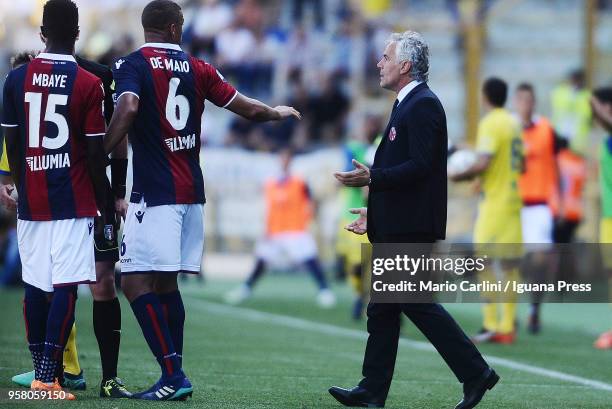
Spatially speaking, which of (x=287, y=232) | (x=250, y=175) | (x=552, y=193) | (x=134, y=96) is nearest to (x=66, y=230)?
(x=134, y=96)

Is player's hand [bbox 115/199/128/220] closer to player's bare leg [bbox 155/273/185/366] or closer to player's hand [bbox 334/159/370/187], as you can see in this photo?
player's bare leg [bbox 155/273/185/366]

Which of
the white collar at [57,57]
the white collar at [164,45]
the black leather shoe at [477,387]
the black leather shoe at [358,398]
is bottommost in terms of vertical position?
the black leather shoe at [358,398]

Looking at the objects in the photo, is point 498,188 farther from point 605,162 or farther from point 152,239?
point 152,239

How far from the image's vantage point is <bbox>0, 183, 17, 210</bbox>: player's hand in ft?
26.5

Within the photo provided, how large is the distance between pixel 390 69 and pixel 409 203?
0.79 meters

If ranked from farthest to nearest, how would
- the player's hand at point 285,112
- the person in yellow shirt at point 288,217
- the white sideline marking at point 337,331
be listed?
the person in yellow shirt at point 288,217, the white sideline marking at point 337,331, the player's hand at point 285,112

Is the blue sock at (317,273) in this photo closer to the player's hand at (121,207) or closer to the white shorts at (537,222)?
the white shorts at (537,222)

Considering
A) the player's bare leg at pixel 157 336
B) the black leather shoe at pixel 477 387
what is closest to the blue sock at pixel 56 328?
the player's bare leg at pixel 157 336

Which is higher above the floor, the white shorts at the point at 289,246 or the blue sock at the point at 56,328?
the blue sock at the point at 56,328

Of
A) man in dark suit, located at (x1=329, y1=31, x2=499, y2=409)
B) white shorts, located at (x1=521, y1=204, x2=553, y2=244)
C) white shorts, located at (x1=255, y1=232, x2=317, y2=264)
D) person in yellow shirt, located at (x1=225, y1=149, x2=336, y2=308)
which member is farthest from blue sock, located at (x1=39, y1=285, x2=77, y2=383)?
person in yellow shirt, located at (x1=225, y1=149, x2=336, y2=308)

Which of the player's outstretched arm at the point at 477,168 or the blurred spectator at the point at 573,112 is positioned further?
the blurred spectator at the point at 573,112

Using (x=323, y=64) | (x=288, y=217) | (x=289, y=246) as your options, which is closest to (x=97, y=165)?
(x=289, y=246)

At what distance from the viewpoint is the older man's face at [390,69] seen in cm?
771

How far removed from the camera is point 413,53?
7.70 metres
